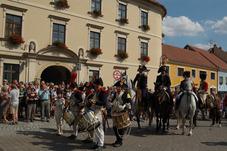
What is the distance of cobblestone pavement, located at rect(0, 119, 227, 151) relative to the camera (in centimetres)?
991

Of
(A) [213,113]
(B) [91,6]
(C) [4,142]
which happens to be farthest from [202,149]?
(B) [91,6]

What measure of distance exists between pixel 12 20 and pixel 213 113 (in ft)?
46.5

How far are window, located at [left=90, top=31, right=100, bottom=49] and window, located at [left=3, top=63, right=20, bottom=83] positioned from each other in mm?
7143

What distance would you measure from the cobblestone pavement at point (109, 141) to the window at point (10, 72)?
9682 mm

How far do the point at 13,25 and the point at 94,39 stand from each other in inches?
295

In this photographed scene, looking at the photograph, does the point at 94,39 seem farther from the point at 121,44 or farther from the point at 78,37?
the point at 121,44

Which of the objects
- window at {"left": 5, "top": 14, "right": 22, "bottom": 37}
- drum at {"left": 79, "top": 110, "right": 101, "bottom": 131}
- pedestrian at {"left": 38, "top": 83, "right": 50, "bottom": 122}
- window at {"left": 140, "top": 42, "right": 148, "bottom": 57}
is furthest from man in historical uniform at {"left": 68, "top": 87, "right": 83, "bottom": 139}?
window at {"left": 140, "top": 42, "right": 148, "bottom": 57}

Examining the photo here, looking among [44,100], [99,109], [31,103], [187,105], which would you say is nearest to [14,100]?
[31,103]

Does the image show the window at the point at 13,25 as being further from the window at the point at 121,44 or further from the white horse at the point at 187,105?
the white horse at the point at 187,105

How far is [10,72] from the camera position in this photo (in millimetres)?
23094

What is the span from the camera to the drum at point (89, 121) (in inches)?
376

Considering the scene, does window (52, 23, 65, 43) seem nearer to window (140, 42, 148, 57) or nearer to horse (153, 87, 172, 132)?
window (140, 42, 148, 57)

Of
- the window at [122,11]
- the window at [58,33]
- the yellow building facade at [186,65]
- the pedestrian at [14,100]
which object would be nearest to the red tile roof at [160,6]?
the window at [122,11]

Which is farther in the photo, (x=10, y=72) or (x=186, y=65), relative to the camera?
(x=186, y=65)
